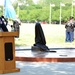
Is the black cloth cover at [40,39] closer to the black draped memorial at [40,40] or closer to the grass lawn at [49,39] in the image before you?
the black draped memorial at [40,40]

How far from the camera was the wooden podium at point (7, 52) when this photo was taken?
8664 mm

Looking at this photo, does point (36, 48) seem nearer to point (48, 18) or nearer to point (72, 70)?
point (72, 70)

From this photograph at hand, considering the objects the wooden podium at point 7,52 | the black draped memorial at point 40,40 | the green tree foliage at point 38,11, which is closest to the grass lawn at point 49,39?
the black draped memorial at point 40,40

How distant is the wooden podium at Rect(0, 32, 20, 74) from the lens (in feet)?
28.4

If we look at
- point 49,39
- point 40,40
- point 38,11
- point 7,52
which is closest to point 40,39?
point 40,40

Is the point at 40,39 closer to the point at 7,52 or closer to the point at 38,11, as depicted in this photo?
the point at 7,52

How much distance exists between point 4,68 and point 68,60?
12.5ft

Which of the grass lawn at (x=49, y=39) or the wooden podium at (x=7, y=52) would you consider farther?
the grass lawn at (x=49, y=39)

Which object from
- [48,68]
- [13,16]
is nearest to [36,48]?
[48,68]

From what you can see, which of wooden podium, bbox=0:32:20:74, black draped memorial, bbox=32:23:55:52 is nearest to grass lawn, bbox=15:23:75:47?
black draped memorial, bbox=32:23:55:52

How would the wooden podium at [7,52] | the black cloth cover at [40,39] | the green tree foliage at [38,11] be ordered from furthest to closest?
the green tree foliage at [38,11]
the black cloth cover at [40,39]
the wooden podium at [7,52]

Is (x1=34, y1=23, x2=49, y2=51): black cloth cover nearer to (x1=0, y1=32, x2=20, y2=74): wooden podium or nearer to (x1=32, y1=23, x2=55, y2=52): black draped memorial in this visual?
(x1=32, y1=23, x2=55, y2=52): black draped memorial


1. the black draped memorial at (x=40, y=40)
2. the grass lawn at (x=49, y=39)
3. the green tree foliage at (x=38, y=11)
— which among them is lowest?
the grass lawn at (x=49, y=39)

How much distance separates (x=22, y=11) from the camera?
72312 mm
